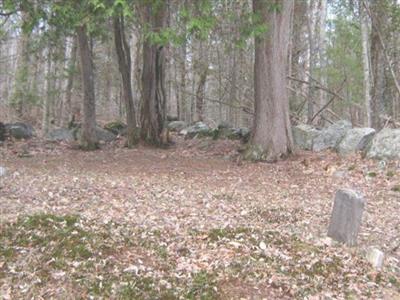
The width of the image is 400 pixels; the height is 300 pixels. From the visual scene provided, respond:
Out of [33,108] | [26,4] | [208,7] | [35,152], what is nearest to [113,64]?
[33,108]

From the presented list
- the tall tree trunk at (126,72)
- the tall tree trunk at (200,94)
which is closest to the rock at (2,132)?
the tall tree trunk at (126,72)

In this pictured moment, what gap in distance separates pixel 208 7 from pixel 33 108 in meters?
14.9

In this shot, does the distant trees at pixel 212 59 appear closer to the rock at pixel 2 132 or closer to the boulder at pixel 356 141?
the boulder at pixel 356 141

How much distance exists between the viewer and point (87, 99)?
37.0 ft

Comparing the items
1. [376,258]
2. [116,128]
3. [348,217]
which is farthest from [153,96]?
[376,258]

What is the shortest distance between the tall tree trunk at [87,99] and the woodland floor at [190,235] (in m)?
2.93

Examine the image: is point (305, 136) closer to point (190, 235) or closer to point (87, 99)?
point (87, 99)

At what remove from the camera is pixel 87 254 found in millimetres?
4234

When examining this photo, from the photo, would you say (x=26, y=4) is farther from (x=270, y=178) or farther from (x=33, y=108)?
(x=33, y=108)

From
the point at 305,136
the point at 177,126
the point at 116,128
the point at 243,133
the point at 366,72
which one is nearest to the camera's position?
the point at 305,136

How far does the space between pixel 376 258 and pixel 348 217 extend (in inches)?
20.1

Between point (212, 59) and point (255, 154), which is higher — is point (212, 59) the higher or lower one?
the higher one

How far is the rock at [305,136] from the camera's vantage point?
34.9 ft

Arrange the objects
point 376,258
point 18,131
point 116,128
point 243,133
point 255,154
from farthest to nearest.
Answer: point 116,128 < point 18,131 < point 243,133 < point 255,154 < point 376,258
